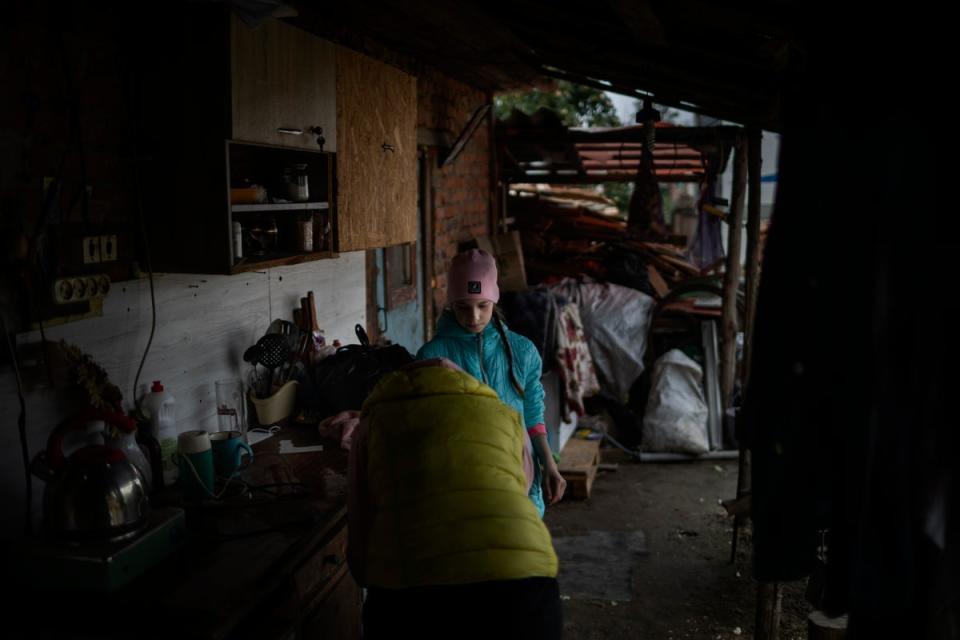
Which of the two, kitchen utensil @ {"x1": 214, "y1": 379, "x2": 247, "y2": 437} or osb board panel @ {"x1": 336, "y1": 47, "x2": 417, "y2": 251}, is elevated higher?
osb board panel @ {"x1": 336, "y1": 47, "x2": 417, "y2": 251}

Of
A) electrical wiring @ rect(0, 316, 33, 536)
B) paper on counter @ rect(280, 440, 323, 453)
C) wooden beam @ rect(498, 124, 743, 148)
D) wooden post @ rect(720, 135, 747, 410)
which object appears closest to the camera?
electrical wiring @ rect(0, 316, 33, 536)

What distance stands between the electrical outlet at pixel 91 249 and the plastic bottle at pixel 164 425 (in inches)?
23.3

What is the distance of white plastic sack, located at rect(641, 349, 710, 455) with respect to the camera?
793 cm

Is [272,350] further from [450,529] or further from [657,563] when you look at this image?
[657,563]

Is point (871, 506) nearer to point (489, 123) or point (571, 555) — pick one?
point (571, 555)

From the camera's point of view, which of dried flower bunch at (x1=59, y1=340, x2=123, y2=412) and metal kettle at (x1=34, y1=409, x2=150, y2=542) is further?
dried flower bunch at (x1=59, y1=340, x2=123, y2=412)

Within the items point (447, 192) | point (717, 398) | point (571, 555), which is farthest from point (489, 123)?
point (571, 555)

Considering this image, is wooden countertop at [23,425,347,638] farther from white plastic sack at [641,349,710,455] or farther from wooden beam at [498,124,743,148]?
wooden beam at [498,124,743,148]

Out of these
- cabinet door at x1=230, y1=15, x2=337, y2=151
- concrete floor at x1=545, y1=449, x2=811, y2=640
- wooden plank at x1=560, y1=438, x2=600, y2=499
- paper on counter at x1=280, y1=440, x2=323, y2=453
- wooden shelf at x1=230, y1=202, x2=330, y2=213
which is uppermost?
cabinet door at x1=230, y1=15, x2=337, y2=151

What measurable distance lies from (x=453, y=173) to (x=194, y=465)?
4677mm

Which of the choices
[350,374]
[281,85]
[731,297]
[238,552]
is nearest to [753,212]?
[731,297]

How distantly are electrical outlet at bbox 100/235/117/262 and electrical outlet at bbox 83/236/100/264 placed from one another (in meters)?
0.02

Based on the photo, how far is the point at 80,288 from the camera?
2816mm

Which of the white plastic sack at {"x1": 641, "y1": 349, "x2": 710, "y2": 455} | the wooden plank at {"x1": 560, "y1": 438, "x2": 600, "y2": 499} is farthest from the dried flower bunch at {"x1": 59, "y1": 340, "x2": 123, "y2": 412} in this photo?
the white plastic sack at {"x1": 641, "y1": 349, "x2": 710, "y2": 455}
